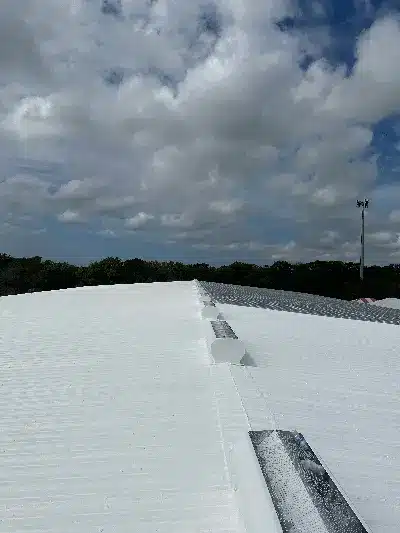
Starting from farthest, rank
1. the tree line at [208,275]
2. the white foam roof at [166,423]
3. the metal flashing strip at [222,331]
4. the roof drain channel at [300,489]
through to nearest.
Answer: the tree line at [208,275], the metal flashing strip at [222,331], the white foam roof at [166,423], the roof drain channel at [300,489]

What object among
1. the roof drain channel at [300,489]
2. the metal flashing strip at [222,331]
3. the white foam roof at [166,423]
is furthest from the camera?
the metal flashing strip at [222,331]

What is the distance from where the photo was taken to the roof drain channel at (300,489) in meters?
2.55

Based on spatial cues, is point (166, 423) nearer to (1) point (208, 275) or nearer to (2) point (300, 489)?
(2) point (300, 489)

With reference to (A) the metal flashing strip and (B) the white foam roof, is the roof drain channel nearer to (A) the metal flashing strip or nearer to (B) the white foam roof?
(B) the white foam roof

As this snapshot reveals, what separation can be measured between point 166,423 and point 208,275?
40.7m

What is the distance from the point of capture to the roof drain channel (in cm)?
255

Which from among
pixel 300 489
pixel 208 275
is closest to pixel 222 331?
pixel 300 489

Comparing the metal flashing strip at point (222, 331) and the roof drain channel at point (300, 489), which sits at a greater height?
the metal flashing strip at point (222, 331)

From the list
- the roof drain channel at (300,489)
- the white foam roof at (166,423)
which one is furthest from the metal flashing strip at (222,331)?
the roof drain channel at (300,489)

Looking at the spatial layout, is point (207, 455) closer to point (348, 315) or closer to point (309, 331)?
point (309, 331)

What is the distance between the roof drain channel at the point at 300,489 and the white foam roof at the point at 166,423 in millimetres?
375

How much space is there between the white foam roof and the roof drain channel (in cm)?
37

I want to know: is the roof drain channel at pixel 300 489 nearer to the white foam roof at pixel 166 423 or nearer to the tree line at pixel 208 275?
the white foam roof at pixel 166 423

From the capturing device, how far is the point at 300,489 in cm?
288
